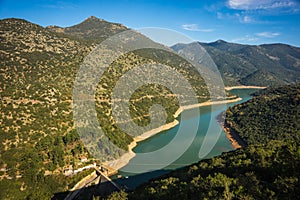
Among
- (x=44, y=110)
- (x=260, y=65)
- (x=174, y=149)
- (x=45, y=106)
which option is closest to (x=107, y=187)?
(x=174, y=149)

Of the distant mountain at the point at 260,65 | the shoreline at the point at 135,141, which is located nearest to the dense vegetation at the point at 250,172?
the shoreline at the point at 135,141

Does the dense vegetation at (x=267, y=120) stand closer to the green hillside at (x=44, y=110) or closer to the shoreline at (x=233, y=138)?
the shoreline at (x=233, y=138)

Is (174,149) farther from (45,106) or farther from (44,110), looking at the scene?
(45,106)

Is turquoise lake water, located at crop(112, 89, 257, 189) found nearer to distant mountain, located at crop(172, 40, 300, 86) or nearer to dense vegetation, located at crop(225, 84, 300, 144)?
dense vegetation, located at crop(225, 84, 300, 144)

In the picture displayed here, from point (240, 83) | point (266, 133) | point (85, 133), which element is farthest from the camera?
point (240, 83)

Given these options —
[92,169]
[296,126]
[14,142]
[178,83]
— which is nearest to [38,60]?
[14,142]

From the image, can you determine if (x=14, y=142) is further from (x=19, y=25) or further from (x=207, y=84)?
(x=207, y=84)

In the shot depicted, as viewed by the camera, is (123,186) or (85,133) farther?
(85,133)
